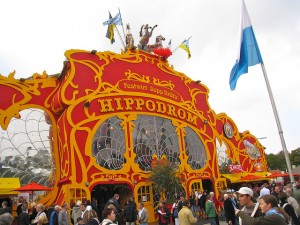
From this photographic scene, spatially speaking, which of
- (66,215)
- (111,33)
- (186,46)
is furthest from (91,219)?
(186,46)

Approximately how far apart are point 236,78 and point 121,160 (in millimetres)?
10799

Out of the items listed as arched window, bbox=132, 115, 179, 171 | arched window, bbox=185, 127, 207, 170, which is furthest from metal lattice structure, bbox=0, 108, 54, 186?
arched window, bbox=185, 127, 207, 170

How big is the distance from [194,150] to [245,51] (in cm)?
1386

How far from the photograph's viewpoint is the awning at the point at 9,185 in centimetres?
1706

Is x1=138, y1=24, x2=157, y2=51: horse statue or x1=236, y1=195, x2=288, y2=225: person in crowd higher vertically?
x1=138, y1=24, x2=157, y2=51: horse statue

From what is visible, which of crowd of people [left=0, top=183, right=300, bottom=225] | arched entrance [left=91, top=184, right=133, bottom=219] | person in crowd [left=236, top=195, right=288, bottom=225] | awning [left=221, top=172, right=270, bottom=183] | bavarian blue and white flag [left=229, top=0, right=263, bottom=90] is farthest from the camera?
awning [left=221, top=172, right=270, bottom=183]

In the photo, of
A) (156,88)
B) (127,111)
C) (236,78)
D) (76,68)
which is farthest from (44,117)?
(236,78)

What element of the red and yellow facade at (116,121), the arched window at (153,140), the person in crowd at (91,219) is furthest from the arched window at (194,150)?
the person in crowd at (91,219)

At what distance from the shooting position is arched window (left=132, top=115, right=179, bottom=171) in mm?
21203

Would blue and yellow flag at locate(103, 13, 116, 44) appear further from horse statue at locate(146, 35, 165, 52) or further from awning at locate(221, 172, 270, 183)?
awning at locate(221, 172, 270, 183)

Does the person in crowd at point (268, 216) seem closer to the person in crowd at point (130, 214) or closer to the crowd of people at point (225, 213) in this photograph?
the crowd of people at point (225, 213)

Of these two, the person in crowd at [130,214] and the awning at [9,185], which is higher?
the awning at [9,185]

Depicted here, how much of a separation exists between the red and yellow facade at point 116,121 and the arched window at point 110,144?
59mm

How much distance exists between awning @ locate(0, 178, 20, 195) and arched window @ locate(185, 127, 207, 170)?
1127 cm
